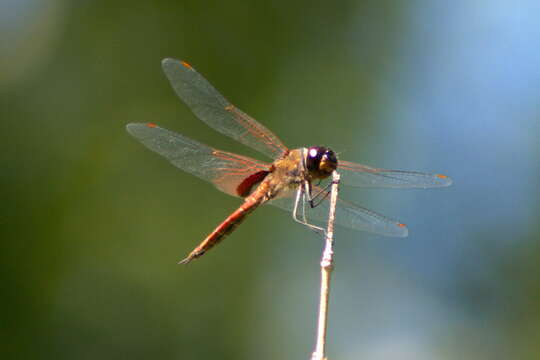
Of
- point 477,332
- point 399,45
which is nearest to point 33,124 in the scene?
point 399,45

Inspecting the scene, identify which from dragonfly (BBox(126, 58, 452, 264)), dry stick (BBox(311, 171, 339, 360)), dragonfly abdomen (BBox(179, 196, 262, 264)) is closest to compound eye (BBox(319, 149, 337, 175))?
dragonfly (BBox(126, 58, 452, 264))

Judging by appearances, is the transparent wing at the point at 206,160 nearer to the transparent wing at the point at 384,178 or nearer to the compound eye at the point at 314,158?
the compound eye at the point at 314,158

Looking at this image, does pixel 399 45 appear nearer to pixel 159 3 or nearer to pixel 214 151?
pixel 159 3

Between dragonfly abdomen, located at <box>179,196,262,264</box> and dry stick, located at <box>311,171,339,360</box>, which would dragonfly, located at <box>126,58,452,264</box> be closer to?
dragonfly abdomen, located at <box>179,196,262,264</box>

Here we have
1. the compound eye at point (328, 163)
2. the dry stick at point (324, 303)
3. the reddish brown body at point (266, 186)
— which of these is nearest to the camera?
the dry stick at point (324, 303)

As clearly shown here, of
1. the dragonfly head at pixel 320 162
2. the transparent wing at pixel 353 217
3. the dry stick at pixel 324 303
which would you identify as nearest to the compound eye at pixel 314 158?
the dragonfly head at pixel 320 162

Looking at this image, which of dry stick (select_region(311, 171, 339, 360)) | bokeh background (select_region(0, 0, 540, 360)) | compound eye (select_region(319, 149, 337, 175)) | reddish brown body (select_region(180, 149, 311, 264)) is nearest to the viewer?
dry stick (select_region(311, 171, 339, 360))

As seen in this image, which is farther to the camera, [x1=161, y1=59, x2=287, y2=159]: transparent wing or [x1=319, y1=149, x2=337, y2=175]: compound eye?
[x1=161, y1=59, x2=287, y2=159]: transparent wing

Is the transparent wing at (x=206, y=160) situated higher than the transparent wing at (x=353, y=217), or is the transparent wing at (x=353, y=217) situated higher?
the transparent wing at (x=206, y=160)
